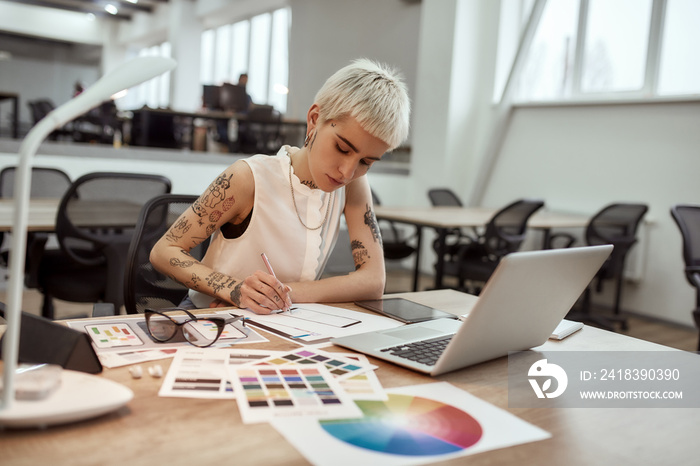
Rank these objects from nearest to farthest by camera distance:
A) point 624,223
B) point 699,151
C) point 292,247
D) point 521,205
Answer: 1. point 292,247
2. point 521,205
3. point 624,223
4. point 699,151

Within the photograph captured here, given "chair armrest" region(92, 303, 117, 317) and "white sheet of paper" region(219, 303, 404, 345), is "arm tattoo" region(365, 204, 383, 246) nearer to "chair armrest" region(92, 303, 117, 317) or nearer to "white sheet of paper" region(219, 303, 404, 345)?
"white sheet of paper" region(219, 303, 404, 345)

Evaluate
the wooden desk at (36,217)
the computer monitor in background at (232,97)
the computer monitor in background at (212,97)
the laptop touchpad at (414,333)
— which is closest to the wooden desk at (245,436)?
the laptop touchpad at (414,333)

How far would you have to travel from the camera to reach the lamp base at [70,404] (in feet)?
2.04

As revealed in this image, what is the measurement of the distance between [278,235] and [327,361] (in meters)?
0.64

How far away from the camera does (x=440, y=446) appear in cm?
68

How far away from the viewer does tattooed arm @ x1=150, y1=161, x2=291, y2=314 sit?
137 centimetres

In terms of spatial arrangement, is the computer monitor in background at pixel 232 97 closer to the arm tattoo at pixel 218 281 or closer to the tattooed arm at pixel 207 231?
the tattooed arm at pixel 207 231

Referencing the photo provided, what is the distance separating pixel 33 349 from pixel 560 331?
927 mm

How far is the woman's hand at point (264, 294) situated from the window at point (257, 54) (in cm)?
876

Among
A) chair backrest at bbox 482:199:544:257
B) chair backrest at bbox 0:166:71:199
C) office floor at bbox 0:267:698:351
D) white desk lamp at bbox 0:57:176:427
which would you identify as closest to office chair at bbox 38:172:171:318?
chair backrest at bbox 0:166:71:199

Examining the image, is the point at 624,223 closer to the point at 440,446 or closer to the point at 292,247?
the point at 292,247

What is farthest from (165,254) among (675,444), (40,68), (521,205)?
(40,68)

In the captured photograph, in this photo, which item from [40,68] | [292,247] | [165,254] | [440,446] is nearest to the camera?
[440,446]

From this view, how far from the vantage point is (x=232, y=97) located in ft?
26.5
